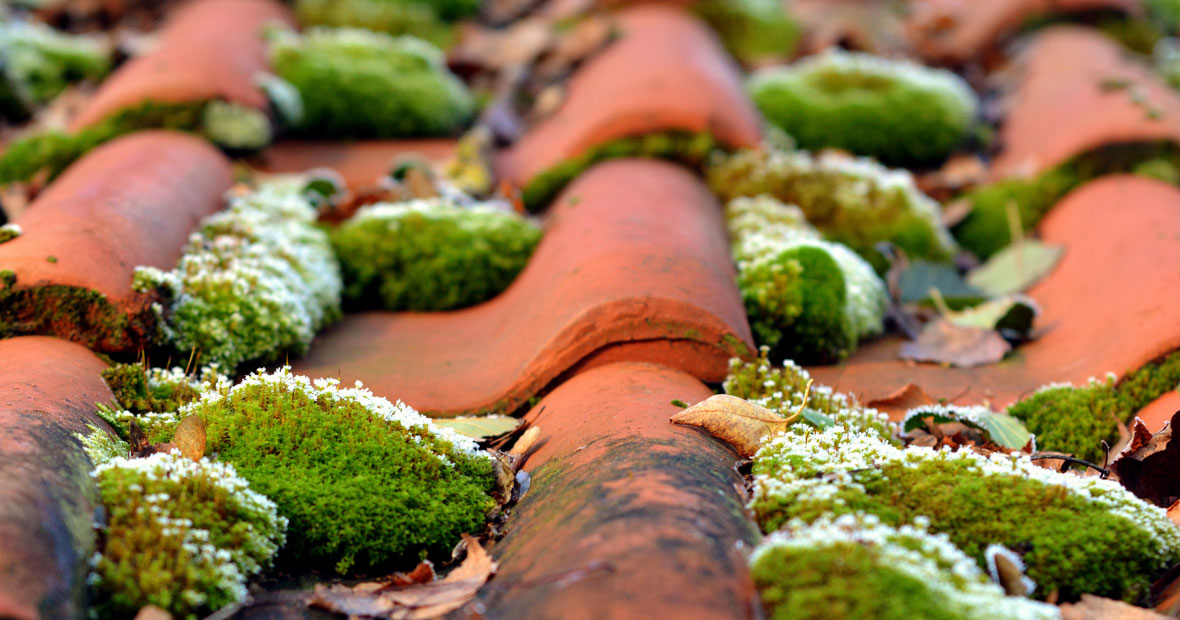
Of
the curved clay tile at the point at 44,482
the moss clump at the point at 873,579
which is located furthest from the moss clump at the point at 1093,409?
the curved clay tile at the point at 44,482

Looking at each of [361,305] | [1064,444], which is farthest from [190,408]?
[1064,444]

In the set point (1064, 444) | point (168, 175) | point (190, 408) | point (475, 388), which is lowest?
point (1064, 444)

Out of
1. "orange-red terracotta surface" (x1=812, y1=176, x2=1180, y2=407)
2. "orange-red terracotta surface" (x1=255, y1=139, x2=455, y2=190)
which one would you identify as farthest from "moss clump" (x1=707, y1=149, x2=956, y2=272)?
"orange-red terracotta surface" (x1=255, y1=139, x2=455, y2=190)

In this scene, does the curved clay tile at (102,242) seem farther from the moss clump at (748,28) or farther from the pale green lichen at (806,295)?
the moss clump at (748,28)

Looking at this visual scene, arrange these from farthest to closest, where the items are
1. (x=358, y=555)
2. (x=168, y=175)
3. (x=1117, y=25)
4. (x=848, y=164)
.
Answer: (x=1117, y=25)
(x=848, y=164)
(x=168, y=175)
(x=358, y=555)

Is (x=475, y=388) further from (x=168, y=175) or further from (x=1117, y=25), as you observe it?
(x=1117, y=25)

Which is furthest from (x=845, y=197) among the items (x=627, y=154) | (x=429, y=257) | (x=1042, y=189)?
(x=429, y=257)
